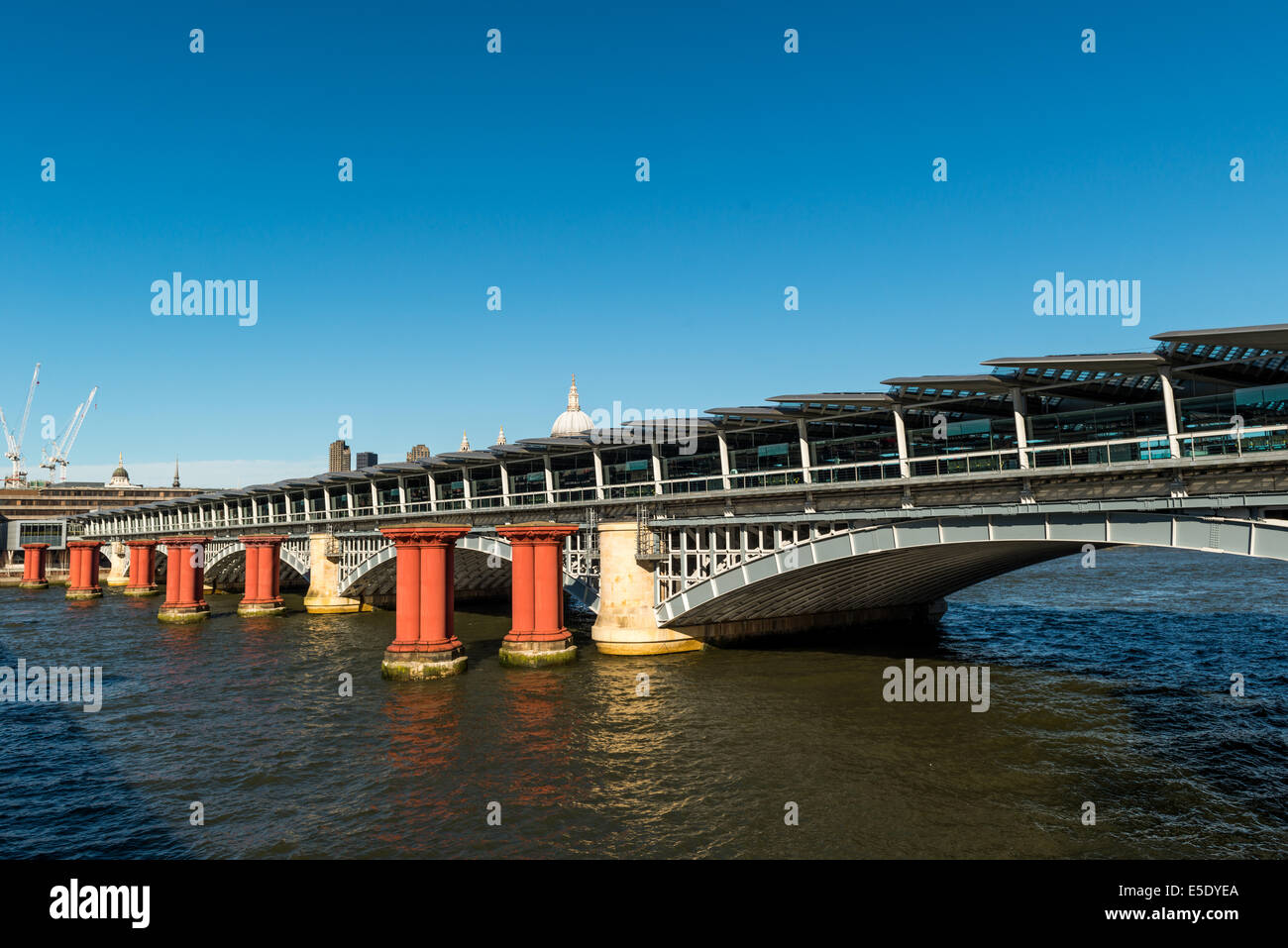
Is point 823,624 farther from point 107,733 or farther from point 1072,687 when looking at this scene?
point 107,733

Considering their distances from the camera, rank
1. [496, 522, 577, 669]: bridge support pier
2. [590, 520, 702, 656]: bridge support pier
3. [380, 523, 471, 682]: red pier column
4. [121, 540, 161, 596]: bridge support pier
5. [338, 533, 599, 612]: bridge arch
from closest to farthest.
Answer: [380, 523, 471, 682]: red pier column, [496, 522, 577, 669]: bridge support pier, [590, 520, 702, 656]: bridge support pier, [338, 533, 599, 612]: bridge arch, [121, 540, 161, 596]: bridge support pier

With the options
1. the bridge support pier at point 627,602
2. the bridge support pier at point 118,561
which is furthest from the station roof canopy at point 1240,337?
the bridge support pier at point 118,561

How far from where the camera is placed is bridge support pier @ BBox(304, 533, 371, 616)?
66.2 m

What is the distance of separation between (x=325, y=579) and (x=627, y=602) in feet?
120

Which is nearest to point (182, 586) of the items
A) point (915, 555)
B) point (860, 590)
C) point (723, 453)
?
point (723, 453)

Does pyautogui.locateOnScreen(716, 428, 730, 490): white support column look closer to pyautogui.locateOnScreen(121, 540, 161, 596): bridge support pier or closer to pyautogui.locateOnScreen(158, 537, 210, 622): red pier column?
pyautogui.locateOnScreen(158, 537, 210, 622): red pier column

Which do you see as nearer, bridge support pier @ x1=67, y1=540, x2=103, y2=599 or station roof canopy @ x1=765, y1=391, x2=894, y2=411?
station roof canopy @ x1=765, y1=391, x2=894, y2=411

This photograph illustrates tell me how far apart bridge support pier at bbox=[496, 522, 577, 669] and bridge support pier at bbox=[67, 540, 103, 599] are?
6986cm

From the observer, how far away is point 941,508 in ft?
98.1

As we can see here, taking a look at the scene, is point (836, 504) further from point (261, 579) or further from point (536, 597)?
point (261, 579)

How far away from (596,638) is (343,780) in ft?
67.1

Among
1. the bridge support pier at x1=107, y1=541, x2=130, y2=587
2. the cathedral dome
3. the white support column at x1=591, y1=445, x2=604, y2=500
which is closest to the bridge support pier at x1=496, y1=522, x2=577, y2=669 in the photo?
the white support column at x1=591, y1=445, x2=604, y2=500

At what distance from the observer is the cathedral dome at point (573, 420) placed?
325 feet
